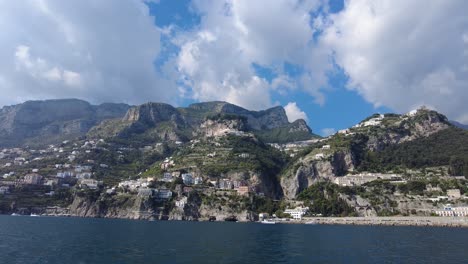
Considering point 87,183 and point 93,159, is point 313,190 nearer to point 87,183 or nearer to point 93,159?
point 87,183

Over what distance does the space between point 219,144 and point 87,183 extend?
215 feet

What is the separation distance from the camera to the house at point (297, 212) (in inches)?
4886

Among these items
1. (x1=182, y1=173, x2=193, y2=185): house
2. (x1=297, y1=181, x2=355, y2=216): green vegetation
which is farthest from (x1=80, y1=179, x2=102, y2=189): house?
(x1=297, y1=181, x2=355, y2=216): green vegetation

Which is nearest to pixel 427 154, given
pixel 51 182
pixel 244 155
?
pixel 244 155

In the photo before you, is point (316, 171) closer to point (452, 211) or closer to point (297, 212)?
point (297, 212)

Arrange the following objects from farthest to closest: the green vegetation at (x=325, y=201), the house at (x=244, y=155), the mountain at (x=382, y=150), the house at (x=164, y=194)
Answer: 1. the house at (x=244, y=155)
2. the mountain at (x=382, y=150)
3. the house at (x=164, y=194)
4. the green vegetation at (x=325, y=201)

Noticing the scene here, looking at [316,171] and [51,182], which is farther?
[51,182]

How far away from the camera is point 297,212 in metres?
126

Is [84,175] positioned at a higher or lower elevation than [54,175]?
higher

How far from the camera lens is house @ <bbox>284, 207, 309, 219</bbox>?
407ft

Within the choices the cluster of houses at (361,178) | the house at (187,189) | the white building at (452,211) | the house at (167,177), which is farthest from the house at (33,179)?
the white building at (452,211)

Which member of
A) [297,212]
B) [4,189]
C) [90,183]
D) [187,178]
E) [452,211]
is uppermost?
[187,178]

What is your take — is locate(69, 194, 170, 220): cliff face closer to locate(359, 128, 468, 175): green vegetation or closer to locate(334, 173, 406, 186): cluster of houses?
locate(334, 173, 406, 186): cluster of houses

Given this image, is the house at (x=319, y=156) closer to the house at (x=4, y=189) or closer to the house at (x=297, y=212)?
the house at (x=297, y=212)
